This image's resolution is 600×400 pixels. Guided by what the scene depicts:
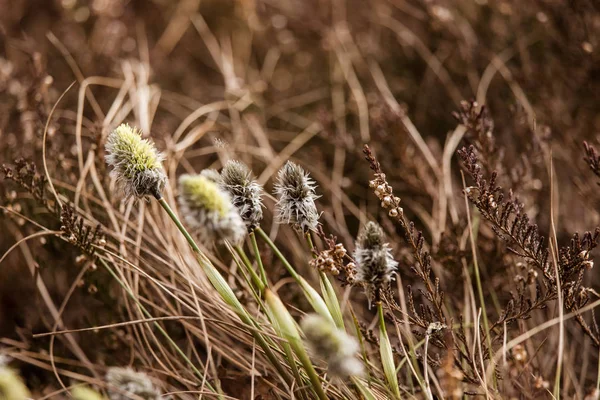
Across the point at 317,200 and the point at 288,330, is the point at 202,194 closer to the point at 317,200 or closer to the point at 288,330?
the point at 288,330

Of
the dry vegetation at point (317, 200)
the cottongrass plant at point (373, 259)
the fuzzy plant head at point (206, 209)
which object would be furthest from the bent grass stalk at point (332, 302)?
the fuzzy plant head at point (206, 209)

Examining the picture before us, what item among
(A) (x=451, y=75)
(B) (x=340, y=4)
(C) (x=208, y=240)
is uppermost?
(B) (x=340, y=4)

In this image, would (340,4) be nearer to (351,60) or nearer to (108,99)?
(351,60)

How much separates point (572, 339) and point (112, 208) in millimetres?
1427

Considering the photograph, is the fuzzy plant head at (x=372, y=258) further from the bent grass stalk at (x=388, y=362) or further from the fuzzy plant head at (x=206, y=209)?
the fuzzy plant head at (x=206, y=209)

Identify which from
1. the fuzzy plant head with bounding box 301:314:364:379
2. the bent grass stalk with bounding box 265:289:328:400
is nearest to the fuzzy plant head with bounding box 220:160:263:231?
the bent grass stalk with bounding box 265:289:328:400

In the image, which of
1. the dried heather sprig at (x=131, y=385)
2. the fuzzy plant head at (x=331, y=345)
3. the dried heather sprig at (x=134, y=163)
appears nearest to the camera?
the fuzzy plant head at (x=331, y=345)

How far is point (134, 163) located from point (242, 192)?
208 mm

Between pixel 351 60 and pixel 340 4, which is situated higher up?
pixel 340 4

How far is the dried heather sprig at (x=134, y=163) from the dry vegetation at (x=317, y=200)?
20cm

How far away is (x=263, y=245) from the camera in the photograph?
1.71 m

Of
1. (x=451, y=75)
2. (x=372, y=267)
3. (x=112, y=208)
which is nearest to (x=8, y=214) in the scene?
(x=112, y=208)

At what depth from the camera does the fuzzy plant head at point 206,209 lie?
2.92 feet

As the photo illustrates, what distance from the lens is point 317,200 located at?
82.7 inches
